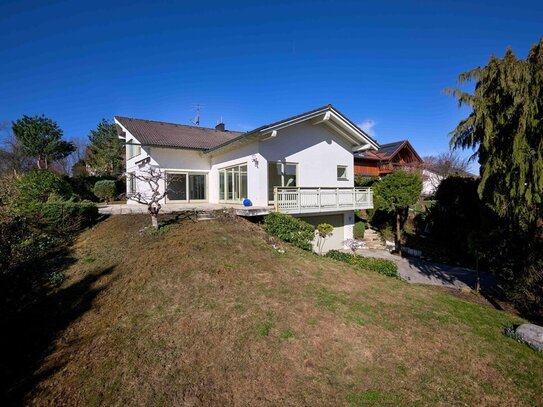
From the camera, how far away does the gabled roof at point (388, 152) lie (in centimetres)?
2847

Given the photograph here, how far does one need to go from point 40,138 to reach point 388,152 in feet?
122

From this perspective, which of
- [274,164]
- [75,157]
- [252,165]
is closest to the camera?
[252,165]

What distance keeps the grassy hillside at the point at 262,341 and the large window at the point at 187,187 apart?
31.7 feet

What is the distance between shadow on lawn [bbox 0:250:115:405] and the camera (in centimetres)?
408

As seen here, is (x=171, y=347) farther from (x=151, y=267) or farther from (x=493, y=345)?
(x=493, y=345)

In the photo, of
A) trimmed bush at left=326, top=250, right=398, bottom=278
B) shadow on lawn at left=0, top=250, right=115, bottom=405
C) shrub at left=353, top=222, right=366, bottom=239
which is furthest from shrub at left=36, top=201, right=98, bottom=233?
shrub at left=353, top=222, right=366, bottom=239

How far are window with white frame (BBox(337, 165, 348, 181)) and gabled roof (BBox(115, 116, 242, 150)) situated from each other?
26.4 ft

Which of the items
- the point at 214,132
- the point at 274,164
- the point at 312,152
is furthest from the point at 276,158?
the point at 214,132

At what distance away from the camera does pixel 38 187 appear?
11930 millimetres

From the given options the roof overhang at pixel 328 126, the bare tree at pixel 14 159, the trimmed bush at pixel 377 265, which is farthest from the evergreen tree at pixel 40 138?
the trimmed bush at pixel 377 265

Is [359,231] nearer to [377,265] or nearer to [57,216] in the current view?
[377,265]

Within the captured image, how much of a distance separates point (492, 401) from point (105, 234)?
1125cm

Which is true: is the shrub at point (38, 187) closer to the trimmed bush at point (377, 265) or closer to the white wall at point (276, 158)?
the white wall at point (276, 158)

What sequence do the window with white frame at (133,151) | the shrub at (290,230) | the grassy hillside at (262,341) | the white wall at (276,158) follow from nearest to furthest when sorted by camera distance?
the grassy hillside at (262,341), the shrub at (290,230), the white wall at (276,158), the window with white frame at (133,151)
